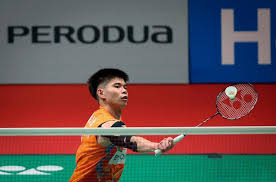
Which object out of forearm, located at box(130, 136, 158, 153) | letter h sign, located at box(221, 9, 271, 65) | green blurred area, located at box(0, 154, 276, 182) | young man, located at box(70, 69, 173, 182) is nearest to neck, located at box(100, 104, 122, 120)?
young man, located at box(70, 69, 173, 182)

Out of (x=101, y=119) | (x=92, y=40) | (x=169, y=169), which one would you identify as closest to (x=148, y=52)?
(x=92, y=40)

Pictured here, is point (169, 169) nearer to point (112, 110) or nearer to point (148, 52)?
point (112, 110)

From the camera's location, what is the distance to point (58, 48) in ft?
18.9

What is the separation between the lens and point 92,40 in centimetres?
577

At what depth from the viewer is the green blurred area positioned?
3.45m

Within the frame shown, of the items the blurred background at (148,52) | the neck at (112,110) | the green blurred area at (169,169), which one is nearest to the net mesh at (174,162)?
the green blurred area at (169,169)

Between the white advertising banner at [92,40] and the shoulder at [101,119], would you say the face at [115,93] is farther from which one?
the white advertising banner at [92,40]

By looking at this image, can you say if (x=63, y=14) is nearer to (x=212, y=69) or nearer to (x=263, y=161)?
(x=212, y=69)

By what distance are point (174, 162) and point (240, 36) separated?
7.86ft

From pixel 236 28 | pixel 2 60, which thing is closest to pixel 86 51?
pixel 2 60

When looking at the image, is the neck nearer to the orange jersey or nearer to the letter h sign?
the orange jersey

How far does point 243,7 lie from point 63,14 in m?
2.59

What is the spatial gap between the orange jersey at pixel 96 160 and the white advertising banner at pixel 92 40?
350 cm

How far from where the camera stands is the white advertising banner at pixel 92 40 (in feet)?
18.8
